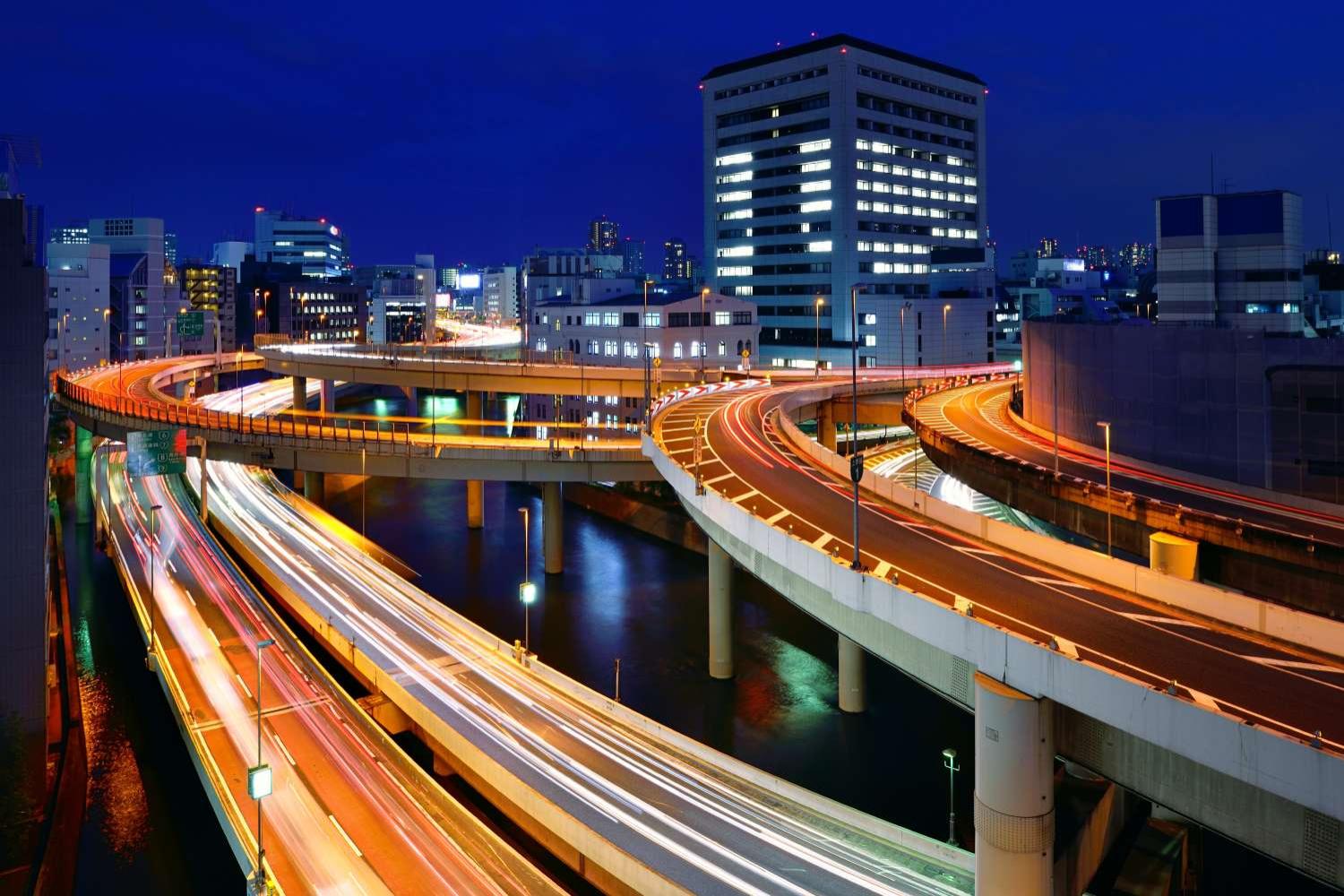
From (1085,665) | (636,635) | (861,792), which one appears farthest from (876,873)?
(636,635)

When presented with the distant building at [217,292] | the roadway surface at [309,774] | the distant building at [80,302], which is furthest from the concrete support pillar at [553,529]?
the distant building at [217,292]

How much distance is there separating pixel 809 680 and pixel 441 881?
2253 cm

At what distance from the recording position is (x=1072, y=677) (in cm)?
1895

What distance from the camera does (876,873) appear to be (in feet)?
73.3

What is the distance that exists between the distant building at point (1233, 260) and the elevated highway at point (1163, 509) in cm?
1409

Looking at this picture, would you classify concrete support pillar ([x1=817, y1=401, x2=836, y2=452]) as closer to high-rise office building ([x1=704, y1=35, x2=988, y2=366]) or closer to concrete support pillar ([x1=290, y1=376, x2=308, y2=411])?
high-rise office building ([x1=704, y1=35, x2=988, y2=366])

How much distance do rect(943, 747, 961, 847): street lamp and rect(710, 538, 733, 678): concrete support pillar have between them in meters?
10.8

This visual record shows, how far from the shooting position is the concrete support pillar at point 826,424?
7231 cm

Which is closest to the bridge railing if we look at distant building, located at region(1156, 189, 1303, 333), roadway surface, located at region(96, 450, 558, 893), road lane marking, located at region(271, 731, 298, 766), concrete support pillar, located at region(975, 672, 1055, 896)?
roadway surface, located at region(96, 450, 558, 893)

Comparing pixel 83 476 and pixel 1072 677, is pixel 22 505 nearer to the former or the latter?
pixel 1072 677

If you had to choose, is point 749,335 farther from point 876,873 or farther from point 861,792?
point 876,873

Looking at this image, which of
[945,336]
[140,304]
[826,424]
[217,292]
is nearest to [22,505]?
[826,424]

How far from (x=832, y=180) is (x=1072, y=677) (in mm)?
116509

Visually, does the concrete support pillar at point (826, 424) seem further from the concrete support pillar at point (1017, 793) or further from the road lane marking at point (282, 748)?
the concrete support pillar at point (1017, 793)
